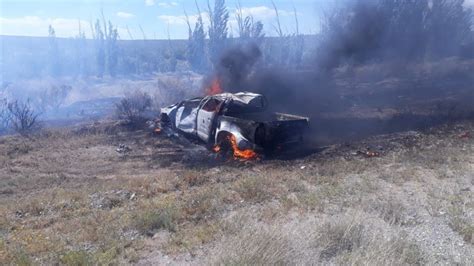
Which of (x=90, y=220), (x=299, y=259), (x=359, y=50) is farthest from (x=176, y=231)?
(x=359, y=50)

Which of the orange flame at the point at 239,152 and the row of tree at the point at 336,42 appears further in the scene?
the row of tree at the point at 336,42

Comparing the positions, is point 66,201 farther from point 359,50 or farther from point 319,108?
point 359,50

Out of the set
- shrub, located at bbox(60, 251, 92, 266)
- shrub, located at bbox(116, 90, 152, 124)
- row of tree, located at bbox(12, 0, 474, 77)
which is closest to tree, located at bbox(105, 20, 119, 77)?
row of tree, located at bbox(12, 0, 474, 77)

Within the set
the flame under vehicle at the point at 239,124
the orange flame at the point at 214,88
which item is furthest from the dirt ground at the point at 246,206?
the orange flame at the point at 214,88

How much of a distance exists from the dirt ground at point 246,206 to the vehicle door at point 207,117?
0.57 m

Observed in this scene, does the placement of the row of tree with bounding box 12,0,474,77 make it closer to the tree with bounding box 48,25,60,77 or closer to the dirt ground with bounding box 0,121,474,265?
the tree with bounding box 48,25,60,77

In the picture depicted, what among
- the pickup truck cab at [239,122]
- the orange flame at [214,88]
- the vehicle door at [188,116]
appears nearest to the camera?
the pickup truck cab at [239,122]

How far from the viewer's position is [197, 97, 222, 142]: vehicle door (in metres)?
12.1

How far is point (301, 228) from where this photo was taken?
5691mm

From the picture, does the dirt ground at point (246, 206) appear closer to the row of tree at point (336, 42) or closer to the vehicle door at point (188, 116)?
the vehicle door at point (188, 116)

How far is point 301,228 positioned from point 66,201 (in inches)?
175

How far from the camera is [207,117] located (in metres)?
12.3

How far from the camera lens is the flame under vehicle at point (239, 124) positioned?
1098cm

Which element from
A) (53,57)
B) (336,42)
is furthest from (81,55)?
(336,42)
